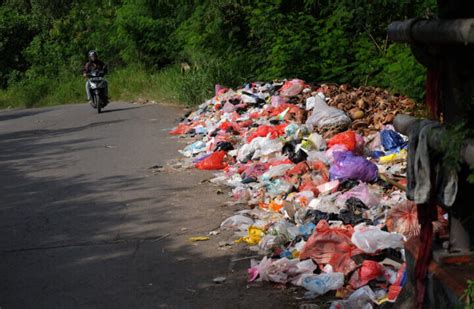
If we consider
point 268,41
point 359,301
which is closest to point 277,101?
point 268,41

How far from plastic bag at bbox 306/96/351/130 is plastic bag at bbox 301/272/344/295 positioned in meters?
4.85

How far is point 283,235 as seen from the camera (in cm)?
631

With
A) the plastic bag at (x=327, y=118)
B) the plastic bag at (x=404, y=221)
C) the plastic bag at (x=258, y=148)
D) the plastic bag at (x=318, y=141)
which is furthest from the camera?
the plastic bag at (x=327, y=118)

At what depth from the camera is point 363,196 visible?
22.9ft

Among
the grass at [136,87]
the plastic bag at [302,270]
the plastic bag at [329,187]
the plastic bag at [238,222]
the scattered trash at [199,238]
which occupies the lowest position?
the grass at [136,87]

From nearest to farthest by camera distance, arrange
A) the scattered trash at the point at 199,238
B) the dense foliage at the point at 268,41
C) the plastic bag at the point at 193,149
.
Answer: the scattered trash at the point at 199,238 < the plastic bag at the point at 193,149 < the dense foliage at the point at 268,41

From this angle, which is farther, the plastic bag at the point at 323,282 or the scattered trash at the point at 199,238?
the scattered trash at the point at 199,238

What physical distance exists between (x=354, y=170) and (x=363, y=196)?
721mm

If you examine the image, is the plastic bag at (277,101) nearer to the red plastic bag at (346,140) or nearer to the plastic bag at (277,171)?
the red plastic bag at (346,140)

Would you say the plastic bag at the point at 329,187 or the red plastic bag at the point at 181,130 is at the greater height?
the plastic bag at the point at 329,187

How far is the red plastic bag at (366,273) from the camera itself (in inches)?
201

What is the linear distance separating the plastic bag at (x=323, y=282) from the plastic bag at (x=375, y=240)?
0.36 metres

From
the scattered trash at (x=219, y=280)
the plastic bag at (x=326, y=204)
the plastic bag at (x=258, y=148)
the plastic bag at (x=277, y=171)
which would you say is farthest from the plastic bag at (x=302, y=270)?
the plastic bag at (x=258, y=148)

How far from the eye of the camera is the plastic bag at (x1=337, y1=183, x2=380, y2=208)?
6.90 m
